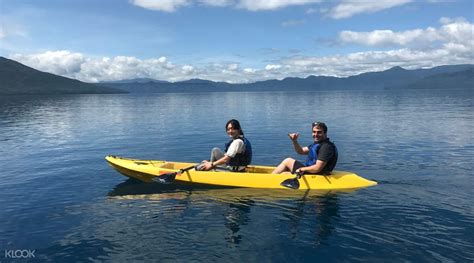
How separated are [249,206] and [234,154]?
247 cm

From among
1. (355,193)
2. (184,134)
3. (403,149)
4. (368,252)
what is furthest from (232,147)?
(184,134)

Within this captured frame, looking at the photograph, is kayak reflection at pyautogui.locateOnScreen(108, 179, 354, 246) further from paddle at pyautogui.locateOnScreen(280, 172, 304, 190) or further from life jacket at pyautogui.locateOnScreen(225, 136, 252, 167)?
life jacket at pyautogui.locateOnScreen(225, 136, 252, 167)

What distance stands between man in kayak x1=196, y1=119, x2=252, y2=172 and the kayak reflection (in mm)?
972

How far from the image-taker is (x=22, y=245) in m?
9.59

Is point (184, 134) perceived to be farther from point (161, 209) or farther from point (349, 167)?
point (161, 209)

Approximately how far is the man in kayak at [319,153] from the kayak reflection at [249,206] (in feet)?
2.83

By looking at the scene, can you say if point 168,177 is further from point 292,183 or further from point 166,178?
point 292,183

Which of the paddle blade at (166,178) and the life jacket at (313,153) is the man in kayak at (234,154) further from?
the life jacket at (313,153)

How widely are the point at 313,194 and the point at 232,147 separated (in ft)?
11.1

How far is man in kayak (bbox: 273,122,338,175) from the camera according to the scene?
13.1 metres

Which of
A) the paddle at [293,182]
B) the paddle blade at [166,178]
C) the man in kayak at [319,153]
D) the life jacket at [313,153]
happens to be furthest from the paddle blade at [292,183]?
the paddle blade at [166,178]

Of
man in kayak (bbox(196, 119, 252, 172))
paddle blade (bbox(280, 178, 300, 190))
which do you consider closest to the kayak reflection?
paddle blade (bbox(280, 178, 300, 190))

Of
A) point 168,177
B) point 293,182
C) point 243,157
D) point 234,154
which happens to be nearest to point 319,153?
point 293,182

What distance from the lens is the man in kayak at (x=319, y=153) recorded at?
42.9 feet
